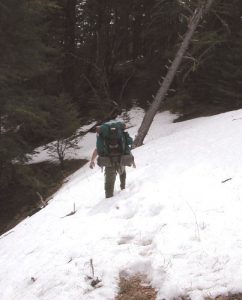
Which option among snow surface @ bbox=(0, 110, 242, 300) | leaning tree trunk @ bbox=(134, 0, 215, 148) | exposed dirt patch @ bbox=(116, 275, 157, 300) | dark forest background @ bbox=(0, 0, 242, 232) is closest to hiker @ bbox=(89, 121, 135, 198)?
snow surface @ bbox=(0, 110, 242, 300)

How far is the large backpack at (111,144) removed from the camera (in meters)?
8.63

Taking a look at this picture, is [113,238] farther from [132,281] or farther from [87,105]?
[87,105]

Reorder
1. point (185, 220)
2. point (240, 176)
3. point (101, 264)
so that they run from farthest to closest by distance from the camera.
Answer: point (240, 176) < point (185, 220) < point (101, 264)

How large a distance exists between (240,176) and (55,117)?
12.3m

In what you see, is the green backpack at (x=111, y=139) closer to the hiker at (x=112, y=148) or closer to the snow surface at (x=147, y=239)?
the hiker at (x=112, y=148)

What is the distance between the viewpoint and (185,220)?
21.6 feet

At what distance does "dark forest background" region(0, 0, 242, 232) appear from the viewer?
52.2 feet

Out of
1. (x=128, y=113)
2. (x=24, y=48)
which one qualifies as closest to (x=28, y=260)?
(x=24, y=48)

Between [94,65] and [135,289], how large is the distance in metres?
20.7

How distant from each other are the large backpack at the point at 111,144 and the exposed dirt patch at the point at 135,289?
11.3 feet

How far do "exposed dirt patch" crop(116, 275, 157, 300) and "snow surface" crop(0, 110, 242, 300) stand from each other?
97mm

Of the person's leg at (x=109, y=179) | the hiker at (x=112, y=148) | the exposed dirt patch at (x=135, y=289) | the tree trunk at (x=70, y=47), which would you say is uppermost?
the tree trunk at (x=70, y=47)

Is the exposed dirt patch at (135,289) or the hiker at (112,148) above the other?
the hiker at (112,148)

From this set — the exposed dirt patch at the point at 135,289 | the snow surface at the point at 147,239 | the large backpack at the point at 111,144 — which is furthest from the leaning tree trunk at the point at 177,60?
the exposed dirt patch at the point at 135,289
